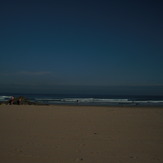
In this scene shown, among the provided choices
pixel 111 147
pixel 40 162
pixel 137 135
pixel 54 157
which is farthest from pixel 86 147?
pixel 137 135

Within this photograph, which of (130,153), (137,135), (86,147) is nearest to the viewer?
(130,153)

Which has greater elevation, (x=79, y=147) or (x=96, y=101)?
(x=96, y=101)

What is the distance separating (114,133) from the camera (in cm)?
671

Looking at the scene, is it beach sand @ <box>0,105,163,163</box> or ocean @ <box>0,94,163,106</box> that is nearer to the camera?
beach sand @ <box>0,105,163,163</box>

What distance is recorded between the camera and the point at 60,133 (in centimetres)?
657

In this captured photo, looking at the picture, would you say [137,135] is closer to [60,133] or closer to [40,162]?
[60,133]

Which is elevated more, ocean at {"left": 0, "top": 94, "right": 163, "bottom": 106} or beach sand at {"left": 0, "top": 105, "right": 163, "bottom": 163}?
ocean at {"left": 0, "top": 94, "right": 163, "bottom": 106}

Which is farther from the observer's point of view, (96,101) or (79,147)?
(96,101)

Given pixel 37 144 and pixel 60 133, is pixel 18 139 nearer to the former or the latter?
pixel 37 144

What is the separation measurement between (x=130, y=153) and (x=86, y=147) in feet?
3.45

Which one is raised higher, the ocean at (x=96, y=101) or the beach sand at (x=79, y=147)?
the ocean at (x=96, y=101)

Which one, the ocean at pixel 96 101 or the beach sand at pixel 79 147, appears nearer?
the beach sand at pixel 79 147

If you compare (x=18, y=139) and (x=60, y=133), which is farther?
(x=60, y=133)

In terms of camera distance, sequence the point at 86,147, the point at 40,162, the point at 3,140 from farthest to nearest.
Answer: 1. the point at 3,140
2. the point at 86,147
3. the point at 40,162
